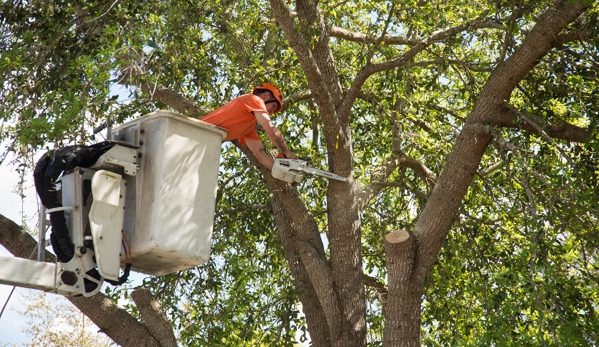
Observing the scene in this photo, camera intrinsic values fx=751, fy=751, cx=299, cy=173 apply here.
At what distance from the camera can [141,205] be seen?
4801mm

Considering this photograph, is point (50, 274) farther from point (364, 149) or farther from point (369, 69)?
point (364, 149)

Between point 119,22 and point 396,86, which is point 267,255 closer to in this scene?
point 396,86

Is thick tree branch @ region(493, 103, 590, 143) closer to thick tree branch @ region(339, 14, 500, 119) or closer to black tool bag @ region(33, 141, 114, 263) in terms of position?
thick tree branch @ region(339, 14, 500, 119)

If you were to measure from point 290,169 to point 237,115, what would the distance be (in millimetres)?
655

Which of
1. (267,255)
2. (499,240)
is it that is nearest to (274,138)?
(267,255)

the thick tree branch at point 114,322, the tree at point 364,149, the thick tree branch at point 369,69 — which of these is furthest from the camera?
the thick tree branch at point 369,69

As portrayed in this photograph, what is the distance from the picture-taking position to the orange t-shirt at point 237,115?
5.66m

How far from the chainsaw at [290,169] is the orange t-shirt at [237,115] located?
39cm

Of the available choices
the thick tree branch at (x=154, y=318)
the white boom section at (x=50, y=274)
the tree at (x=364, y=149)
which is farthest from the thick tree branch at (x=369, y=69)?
the white boom section at (x=50, y=274)

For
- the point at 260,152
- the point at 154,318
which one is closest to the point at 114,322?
the point at 154,318

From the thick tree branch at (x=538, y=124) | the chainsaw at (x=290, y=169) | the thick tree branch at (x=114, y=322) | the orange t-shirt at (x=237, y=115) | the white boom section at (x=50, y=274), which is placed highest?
the thick tree branch at (x=538, y=124)

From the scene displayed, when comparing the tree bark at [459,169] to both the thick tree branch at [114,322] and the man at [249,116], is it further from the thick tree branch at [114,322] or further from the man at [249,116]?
the thick tree branch at [114,322]

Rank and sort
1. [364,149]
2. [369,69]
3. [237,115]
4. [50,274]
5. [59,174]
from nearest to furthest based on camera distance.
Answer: [50,274], [59,174], [237,115], [369,69], [364,149]

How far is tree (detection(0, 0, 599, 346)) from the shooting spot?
564 centimetres
